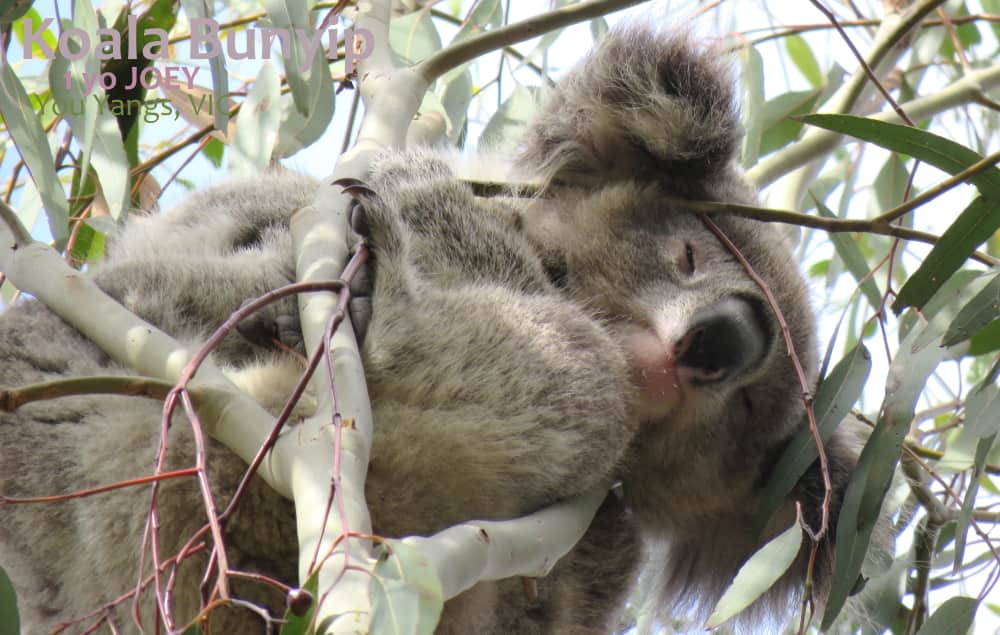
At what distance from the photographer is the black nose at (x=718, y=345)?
183 centimetres

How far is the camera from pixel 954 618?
65.4 inches

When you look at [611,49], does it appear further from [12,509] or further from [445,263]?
[12,509]

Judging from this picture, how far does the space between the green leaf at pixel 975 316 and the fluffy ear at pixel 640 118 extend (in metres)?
0.65

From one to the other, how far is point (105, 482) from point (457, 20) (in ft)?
5.46

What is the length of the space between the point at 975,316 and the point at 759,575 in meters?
0.48

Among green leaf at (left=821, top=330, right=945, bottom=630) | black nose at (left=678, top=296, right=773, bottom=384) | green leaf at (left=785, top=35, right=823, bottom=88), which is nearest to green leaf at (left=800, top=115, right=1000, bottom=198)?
green leaf at (left=821, top=330, right=945, bottom=630)

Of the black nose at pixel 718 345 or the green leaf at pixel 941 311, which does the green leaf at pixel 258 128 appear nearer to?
Result: the black nose at pixel 718 345

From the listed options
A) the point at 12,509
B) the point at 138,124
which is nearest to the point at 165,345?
the point at 12,509

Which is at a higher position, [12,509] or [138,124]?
[138,124]

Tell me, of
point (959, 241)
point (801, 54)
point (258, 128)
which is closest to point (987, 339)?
point (959, 241)

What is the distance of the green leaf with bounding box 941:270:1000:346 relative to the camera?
156cm

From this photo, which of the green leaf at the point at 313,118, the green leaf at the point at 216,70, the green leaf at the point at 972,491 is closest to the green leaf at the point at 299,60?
the green leaf at the point at 313,118

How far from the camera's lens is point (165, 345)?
1.24 m

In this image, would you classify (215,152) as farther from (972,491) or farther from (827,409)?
(972,491)
